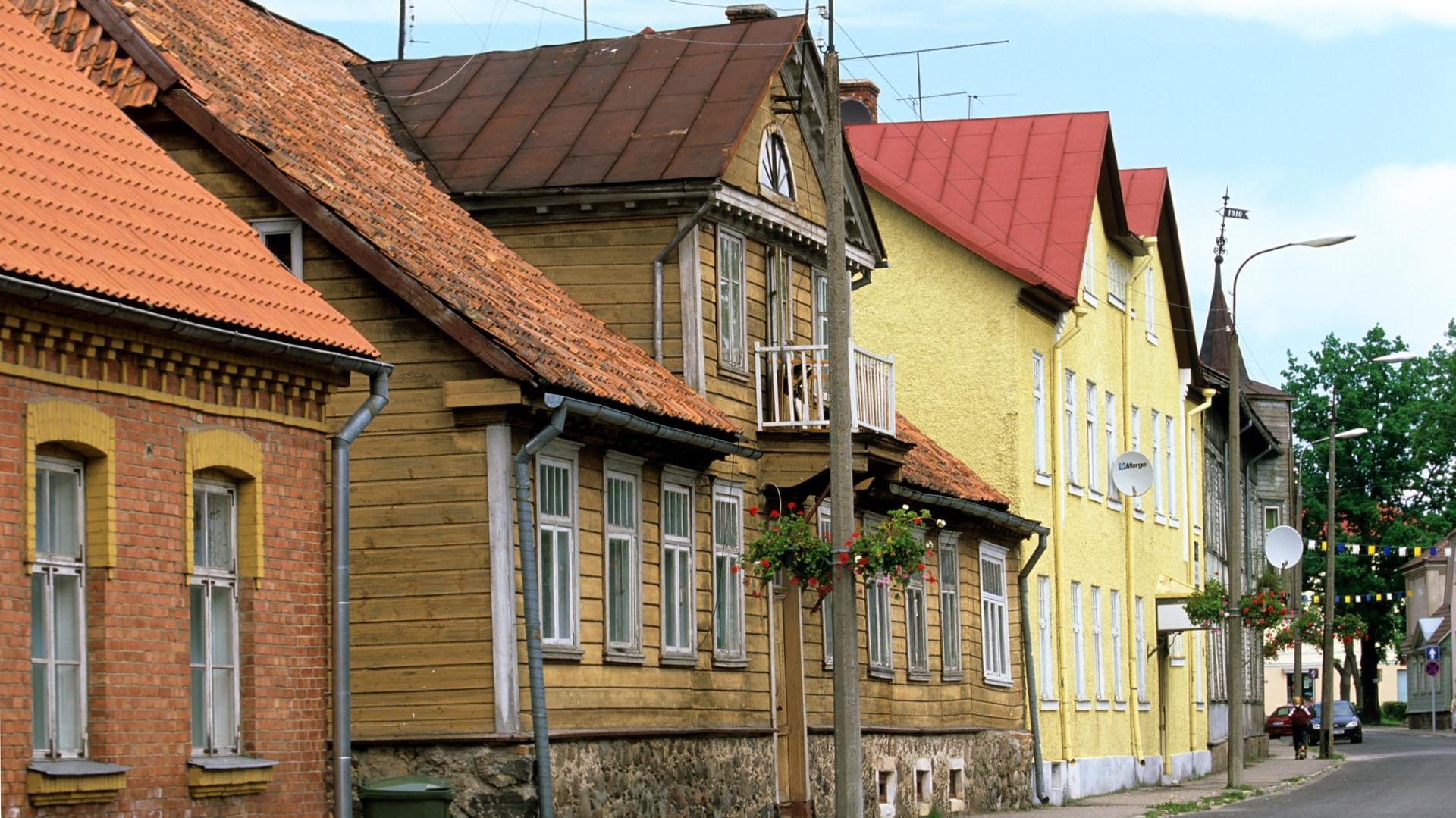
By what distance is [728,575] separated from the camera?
901 inches

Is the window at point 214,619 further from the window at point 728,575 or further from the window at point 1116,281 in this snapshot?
the window at point 1116,281

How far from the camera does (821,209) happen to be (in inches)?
1023

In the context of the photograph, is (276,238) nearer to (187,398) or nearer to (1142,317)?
(187,398)

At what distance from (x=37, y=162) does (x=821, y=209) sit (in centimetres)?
1291

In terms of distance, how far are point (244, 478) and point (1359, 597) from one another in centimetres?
7752

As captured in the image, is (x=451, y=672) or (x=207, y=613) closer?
(x=207, y=613)

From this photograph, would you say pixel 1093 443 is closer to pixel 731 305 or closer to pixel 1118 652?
pixel 1118 652

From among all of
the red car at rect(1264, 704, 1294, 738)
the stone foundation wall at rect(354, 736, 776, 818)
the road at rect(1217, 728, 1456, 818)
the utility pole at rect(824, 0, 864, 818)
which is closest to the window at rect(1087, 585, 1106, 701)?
the road at rect(1217, 728, 1456, 818)

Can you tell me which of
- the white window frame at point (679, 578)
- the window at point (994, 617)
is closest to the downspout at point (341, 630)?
the white window frame at point (679, 578)

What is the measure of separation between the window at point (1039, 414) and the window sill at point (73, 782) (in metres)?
21.6

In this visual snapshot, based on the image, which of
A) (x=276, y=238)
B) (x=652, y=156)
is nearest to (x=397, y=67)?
Result: (x=652, y=156)

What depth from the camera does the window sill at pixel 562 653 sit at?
1852 cm

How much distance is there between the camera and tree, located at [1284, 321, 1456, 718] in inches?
3442

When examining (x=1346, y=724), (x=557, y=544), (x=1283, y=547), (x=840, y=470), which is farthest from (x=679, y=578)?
(x=1346, y=724)
